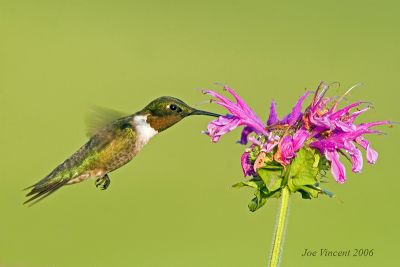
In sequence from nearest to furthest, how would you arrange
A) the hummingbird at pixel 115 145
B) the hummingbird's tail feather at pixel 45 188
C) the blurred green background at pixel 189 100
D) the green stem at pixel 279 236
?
1. the green stem at pixel 279 236
2. the hummingbird's tail feather at pixel 45 188
3. the hummingbird at pixel 115 145
4. the blurred green background at pixel 189 100

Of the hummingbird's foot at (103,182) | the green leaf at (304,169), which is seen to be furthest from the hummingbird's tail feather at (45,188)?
the green leaf at (304,169)

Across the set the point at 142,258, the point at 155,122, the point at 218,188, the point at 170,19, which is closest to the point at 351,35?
the point at 170,19

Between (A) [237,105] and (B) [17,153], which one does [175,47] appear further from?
(A) [237,105]

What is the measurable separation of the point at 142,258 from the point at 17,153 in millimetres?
3832

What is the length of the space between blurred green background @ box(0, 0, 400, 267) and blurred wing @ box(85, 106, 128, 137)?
18cm

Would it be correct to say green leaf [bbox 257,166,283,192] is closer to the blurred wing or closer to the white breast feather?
the white breast feather

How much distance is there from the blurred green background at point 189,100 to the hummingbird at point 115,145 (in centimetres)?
30

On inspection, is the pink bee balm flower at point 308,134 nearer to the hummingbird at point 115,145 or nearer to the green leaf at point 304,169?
the green leaf at point 304,169

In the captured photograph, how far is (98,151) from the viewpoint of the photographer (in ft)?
12.0

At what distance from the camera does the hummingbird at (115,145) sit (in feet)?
11.8

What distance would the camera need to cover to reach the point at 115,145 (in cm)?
362

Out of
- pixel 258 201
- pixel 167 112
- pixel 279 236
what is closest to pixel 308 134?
pixel 258 201

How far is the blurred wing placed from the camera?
3.77m

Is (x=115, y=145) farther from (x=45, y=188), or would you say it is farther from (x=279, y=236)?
(x=279, y=236)
